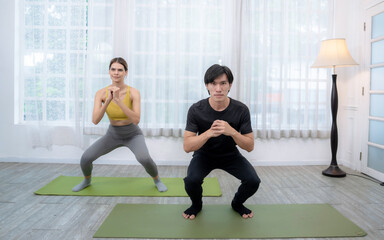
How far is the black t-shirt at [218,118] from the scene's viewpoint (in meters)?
2.21

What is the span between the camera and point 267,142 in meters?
4.04

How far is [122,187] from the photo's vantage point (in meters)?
2.98

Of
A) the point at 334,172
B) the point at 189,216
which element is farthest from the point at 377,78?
the point at 189,216

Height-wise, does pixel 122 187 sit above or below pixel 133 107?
below

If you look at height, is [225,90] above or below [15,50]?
below

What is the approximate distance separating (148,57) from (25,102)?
163 centimetres

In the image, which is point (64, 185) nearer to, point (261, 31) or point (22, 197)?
point (22, 197)

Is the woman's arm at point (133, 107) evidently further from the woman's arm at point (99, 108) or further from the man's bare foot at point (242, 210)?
the man's bare foot at point (242, 210)

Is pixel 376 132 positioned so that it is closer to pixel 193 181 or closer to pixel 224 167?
pixel 224 167

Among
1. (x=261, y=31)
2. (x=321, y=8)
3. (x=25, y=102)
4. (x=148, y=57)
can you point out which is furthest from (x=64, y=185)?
(x=321, y=8)

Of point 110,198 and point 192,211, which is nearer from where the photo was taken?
point 192,211

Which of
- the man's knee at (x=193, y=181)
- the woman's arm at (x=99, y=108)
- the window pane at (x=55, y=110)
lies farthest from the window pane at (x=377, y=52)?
the window pane at (x=55, y=110)

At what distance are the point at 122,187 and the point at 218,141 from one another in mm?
1234

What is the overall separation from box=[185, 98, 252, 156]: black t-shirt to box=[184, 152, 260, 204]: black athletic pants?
9 cm
